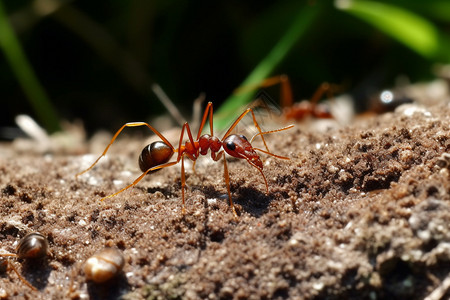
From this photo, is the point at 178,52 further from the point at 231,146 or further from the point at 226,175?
the point at 226,175

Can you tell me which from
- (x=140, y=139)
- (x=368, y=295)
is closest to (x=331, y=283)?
(x=368, y=295)

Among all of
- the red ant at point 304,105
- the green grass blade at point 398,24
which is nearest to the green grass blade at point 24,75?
the red ant at point 304,105

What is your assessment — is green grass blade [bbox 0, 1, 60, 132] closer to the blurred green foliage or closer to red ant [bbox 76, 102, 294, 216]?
the blurred green foliage

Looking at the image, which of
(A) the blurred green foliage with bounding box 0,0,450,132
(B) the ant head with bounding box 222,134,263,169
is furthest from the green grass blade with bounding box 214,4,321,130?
(B) the ant head with bounding box 222,134,263,169

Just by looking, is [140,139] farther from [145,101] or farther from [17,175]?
[17,175]

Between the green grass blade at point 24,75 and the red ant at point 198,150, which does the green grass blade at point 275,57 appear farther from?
the green grass blade at point 24,75
